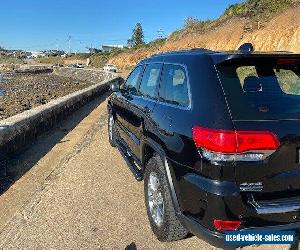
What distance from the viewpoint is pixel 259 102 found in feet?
11.6

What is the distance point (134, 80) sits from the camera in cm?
646

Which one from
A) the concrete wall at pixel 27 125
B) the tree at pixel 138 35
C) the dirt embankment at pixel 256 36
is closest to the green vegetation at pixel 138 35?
the tree at pixel 138 35

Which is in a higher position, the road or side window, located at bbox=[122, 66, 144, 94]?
side window, located at bbox=[122, 66, 144, 94]

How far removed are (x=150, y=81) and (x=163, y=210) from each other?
1.85 m

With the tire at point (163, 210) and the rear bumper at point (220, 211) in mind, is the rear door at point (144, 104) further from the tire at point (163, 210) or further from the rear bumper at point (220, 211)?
the rear bumper at point (220, 211)

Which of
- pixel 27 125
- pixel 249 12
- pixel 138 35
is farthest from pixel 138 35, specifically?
pixel 27 125

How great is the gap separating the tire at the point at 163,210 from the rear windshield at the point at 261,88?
102cm

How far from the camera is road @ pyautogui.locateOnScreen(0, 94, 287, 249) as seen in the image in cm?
443

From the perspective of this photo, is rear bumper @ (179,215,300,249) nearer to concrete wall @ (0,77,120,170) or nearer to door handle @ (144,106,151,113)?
door handle @ (144,106,151,113)

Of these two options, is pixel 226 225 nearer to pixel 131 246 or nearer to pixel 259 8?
pixel 131 246

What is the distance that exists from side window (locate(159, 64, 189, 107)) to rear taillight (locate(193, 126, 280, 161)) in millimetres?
682

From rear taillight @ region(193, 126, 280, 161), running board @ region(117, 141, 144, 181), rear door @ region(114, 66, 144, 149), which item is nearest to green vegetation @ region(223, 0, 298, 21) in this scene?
rear door @ region(114, 66, 144, 149)

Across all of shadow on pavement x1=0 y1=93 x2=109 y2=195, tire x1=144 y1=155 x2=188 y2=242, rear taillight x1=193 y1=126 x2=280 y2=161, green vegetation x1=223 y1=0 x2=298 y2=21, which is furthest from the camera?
green vegetation x1=223 y1=0 x2=298 y2=21

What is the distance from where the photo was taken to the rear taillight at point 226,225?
3.28m
